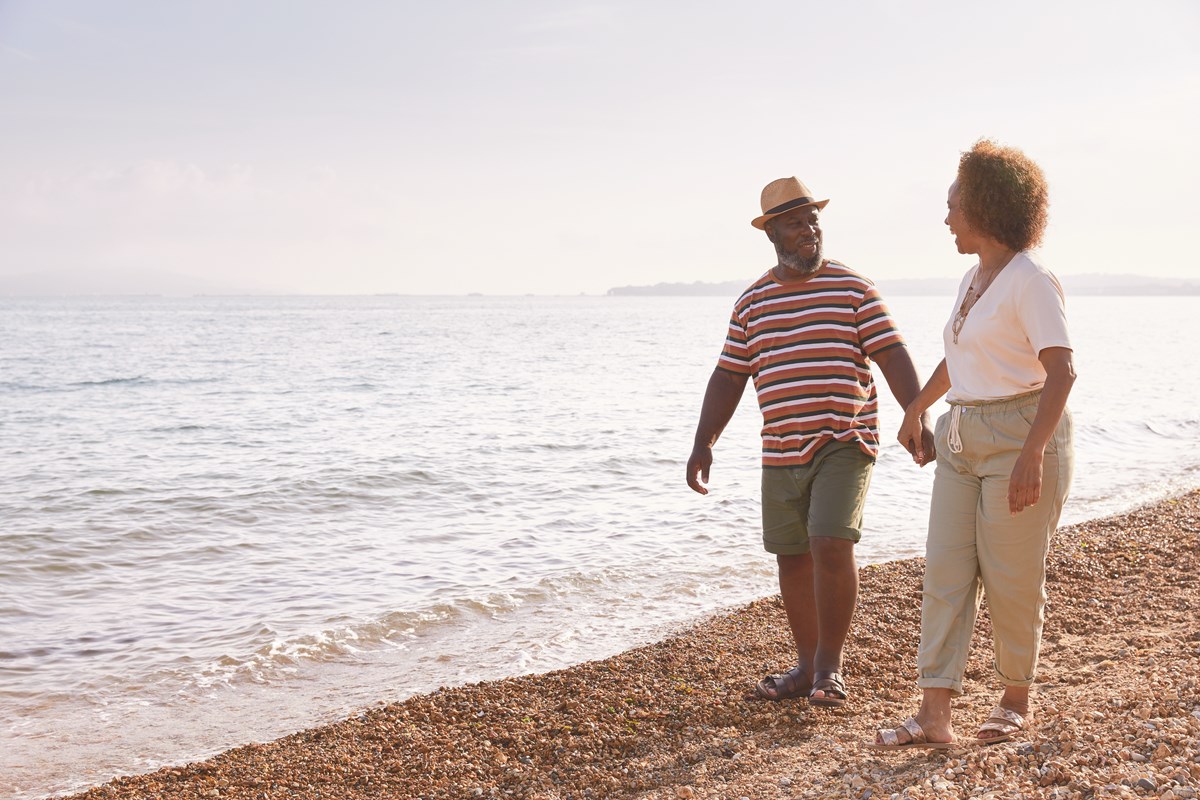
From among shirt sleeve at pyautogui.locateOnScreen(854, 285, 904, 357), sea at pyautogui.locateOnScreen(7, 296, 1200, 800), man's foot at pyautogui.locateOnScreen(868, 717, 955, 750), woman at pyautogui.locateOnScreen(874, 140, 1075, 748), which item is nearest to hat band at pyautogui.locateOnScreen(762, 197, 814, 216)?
shirt sleeve at pyautogui.locateOnScreen(854, 285, 904, 357)

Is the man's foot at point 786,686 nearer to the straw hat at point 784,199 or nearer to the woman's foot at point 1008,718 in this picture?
the woman's foot at point 1008,718

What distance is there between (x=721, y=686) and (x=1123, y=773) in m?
2.29

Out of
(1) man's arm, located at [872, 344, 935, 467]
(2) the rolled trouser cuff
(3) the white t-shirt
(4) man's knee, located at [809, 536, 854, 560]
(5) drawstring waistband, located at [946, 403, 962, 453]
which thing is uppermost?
(3) the white t-shirt

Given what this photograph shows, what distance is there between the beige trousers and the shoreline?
0.31 metres

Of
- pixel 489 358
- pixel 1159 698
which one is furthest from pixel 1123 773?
pixel 489 358

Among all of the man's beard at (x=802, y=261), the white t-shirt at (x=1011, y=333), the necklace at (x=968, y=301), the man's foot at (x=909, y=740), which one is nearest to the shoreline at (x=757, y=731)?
the man's foot at (x=909, y=740)

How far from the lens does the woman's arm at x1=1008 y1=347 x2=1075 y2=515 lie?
315 cm

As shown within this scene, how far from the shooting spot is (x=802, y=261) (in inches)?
169

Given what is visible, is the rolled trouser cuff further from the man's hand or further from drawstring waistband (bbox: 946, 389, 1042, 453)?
the man's hand

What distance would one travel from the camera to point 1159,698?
3488 millimetres

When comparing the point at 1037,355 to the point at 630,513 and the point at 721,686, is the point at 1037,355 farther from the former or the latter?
the point at 630,513

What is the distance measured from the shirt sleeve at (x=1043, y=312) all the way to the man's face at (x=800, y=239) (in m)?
1.17

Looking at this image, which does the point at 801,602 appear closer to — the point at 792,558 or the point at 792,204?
the point at 792,558

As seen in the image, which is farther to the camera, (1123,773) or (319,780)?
(319,780)
